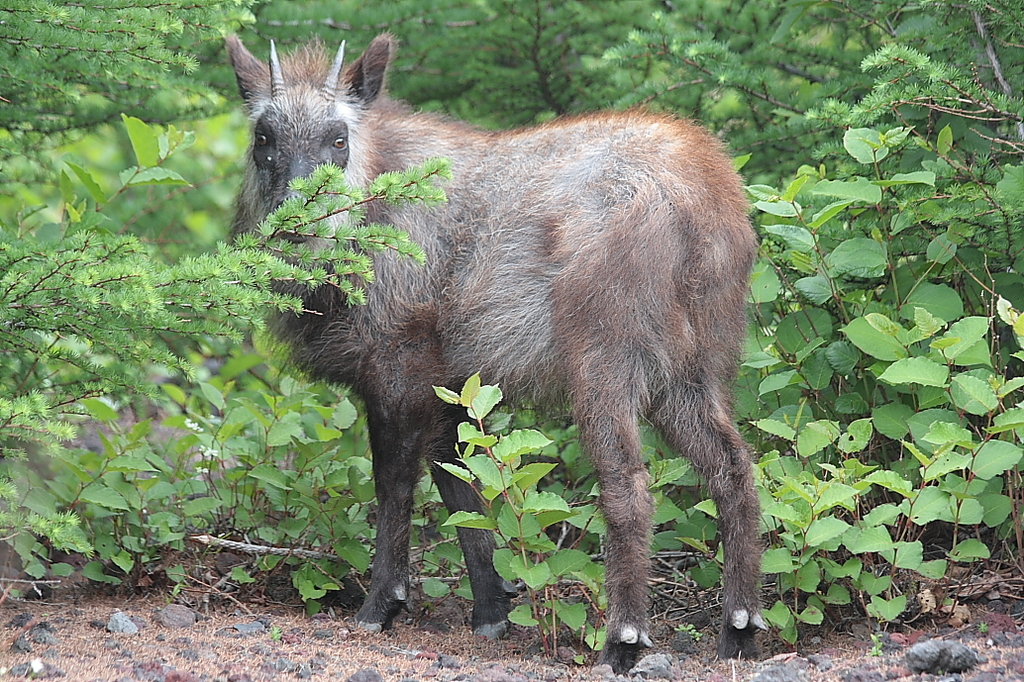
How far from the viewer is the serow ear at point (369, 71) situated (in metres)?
5.18

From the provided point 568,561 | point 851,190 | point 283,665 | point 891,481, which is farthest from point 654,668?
point 851,190

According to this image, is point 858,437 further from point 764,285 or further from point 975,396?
point 764,285

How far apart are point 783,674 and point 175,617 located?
250 centimetres

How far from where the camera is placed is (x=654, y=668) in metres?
3.91

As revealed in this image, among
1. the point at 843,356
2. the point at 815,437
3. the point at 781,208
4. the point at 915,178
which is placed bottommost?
the point at 815,437

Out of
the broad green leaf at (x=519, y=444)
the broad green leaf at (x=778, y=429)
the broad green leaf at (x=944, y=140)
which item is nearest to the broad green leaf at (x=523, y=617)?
the broad green leaf at (x=519, y=444)

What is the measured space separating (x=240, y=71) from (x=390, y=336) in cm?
158

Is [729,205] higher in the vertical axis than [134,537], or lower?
higher

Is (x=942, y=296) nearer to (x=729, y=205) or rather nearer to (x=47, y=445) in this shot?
(x=729, y=205)

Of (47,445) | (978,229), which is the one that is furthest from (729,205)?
(47,445)

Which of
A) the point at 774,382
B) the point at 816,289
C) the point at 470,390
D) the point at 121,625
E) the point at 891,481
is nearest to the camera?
the point at 470,390

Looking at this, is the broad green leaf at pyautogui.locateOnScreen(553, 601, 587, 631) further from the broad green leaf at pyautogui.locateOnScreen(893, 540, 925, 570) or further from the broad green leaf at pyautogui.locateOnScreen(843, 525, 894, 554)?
the broad green leaf at pyautogui.locateOnScreen(893, 540, 925, 570)

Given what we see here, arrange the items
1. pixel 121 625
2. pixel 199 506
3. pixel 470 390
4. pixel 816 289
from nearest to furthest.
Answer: pixel 470 390
pixel 121 625
pixel 199 506
pixel 816 289

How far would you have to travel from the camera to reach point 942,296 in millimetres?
4746
